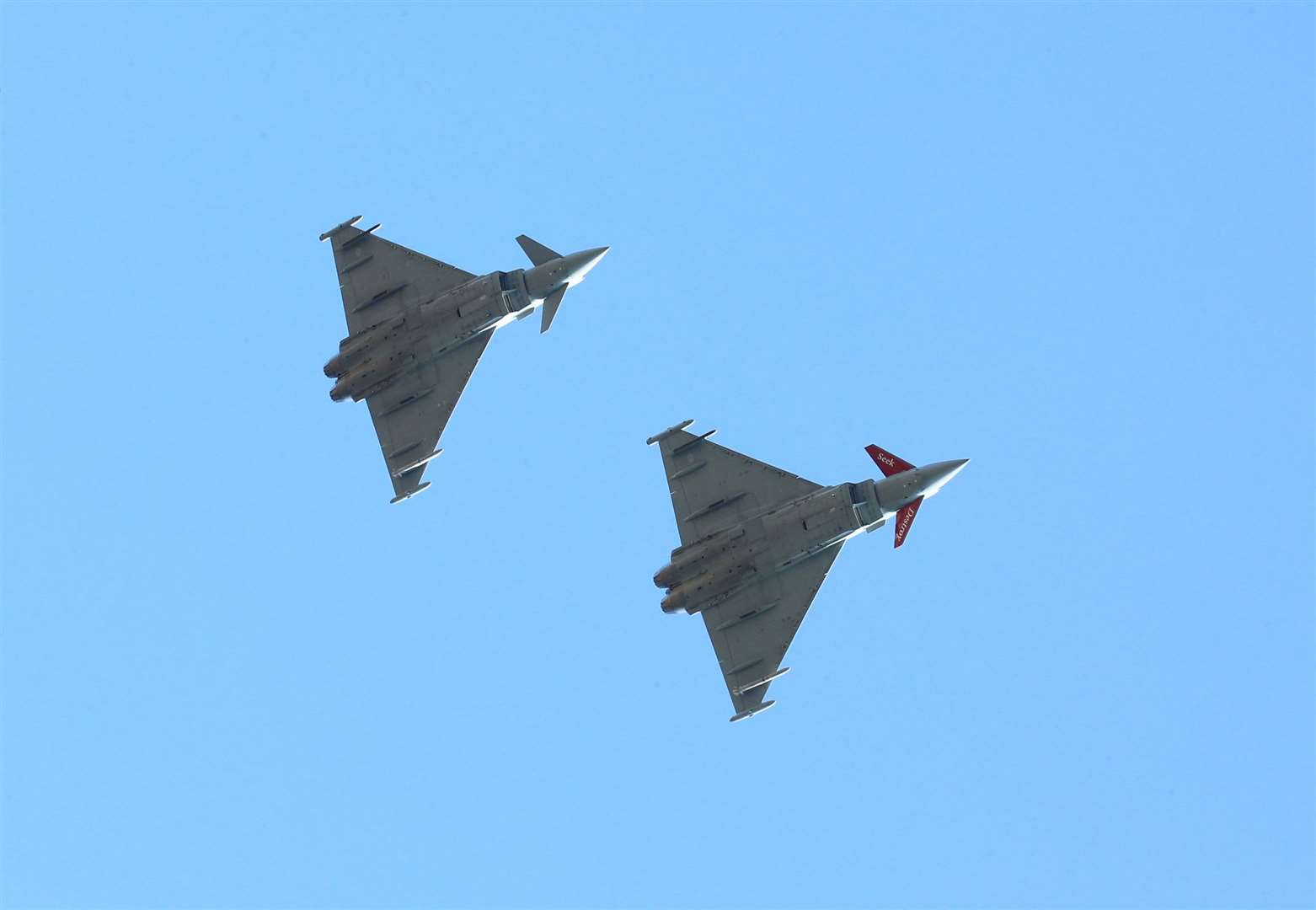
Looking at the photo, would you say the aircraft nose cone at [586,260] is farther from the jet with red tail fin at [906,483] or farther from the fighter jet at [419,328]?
the jet with red tail fin at [906,483]

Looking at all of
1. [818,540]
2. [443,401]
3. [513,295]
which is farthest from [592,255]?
[818,540]

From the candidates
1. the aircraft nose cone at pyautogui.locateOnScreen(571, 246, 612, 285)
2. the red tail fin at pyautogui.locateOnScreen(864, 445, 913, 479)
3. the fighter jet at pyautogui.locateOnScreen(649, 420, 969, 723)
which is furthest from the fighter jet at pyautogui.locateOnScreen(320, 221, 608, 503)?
the red tail fin at pyautogui.locateOnScreen(864, 445, 913, 479)

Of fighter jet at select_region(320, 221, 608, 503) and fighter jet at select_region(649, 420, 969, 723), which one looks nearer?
fighter jet at select_region(649, 420, 969, 723)

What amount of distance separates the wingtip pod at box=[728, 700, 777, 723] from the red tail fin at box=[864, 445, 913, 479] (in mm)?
11805

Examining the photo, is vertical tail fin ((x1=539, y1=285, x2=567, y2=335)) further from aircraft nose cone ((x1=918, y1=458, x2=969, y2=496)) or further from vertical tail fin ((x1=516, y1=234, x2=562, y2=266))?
aircraft nose cone ((x1=918, y1=458, x2=969, y2=496))

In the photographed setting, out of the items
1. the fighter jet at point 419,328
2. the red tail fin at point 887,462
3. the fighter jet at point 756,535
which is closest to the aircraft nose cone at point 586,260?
the fighter jet at point 419,328

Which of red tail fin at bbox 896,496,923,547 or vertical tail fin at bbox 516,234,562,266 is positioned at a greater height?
vertical tail fin at bbox 516,234,562,266

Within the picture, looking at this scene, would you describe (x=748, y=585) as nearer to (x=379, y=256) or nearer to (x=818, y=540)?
(x=818, y=540)

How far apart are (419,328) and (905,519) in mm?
24632

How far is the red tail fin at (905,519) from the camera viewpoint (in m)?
89.4

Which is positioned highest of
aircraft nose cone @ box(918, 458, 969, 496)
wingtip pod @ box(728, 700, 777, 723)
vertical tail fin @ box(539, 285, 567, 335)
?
vertical tail fin @ box(539, 285, 567, 335)

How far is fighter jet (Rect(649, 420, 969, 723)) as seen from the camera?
89375 mm

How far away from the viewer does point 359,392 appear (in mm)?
94625

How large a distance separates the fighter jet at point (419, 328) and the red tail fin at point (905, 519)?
60.9 ft
